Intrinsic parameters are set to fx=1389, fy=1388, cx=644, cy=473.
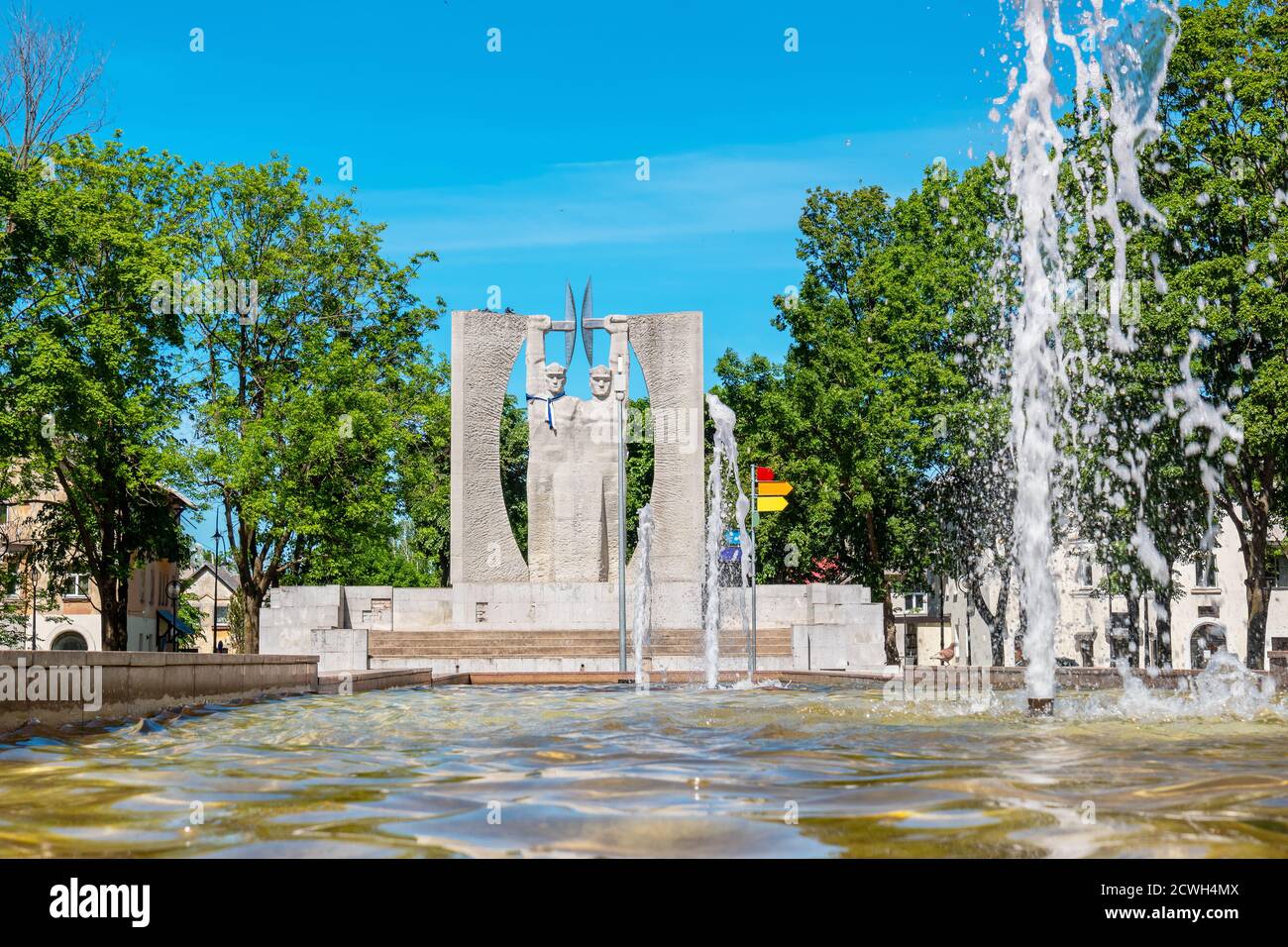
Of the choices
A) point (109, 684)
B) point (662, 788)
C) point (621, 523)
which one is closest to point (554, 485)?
point (621, 523)

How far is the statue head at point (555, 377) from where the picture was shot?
3159 centimetres

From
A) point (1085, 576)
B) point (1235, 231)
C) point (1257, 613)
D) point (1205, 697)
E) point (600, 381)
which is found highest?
point (1235, 231)

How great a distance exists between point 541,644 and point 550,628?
A: 1.45m

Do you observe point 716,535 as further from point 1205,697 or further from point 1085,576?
point 1085,576

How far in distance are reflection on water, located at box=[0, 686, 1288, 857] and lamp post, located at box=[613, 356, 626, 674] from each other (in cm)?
1466

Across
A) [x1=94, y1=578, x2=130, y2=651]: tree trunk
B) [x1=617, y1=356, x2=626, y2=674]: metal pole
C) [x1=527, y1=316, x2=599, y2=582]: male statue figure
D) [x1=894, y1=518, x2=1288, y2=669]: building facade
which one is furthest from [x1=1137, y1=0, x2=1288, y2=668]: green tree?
[x1=94, y1=578, x2=130, y2=651]: tree trunk

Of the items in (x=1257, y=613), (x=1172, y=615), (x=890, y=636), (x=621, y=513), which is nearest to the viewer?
(x=1257, y=613)

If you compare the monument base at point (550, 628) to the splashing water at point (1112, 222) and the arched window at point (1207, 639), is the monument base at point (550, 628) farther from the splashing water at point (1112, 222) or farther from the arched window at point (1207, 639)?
the arched window at point (1207, 639)

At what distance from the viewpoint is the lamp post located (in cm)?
2522

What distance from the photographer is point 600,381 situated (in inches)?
1253

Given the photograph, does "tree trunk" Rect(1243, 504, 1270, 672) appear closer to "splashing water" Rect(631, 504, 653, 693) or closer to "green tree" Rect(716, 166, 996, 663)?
"green tree" Rect(716, 166, 996, 663)

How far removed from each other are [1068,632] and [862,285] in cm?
2460
